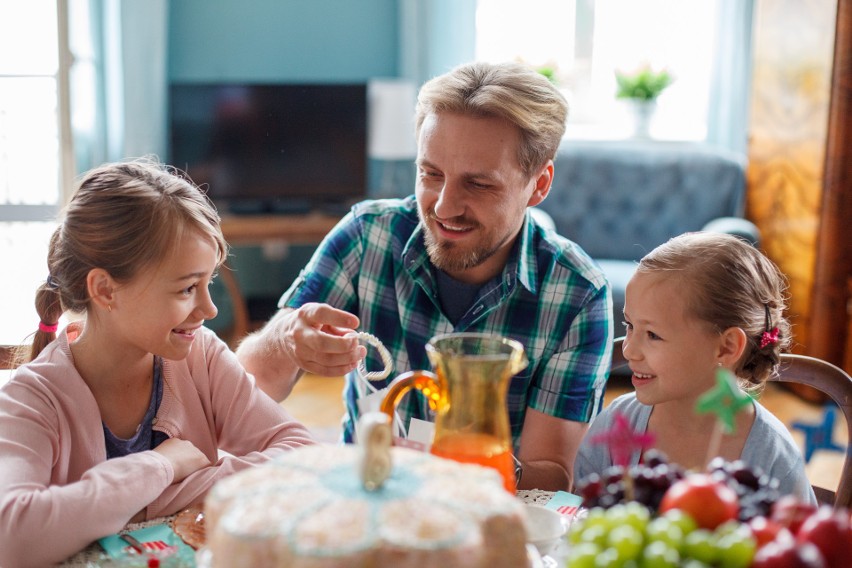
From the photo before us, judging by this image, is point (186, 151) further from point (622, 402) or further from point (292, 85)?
point (622, 402)

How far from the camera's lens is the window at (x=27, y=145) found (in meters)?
4.04

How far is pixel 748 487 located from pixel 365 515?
372 millimetres

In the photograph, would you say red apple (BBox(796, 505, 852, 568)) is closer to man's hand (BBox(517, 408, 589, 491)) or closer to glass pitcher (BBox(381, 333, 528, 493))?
glass pitcher (BBox(381, 333, 528, 493))

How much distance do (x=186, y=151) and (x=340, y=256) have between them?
119 inches

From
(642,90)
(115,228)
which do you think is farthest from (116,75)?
(115,228)

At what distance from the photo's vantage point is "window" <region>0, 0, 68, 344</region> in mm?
4039

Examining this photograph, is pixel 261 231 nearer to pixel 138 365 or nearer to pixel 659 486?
pixel 138 365

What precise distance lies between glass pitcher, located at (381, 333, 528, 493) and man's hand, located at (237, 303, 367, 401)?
0.35 metres

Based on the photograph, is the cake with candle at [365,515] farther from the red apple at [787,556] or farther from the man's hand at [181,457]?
the man's hand at [181,457]

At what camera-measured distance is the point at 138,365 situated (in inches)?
55.1

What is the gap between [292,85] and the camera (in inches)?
184

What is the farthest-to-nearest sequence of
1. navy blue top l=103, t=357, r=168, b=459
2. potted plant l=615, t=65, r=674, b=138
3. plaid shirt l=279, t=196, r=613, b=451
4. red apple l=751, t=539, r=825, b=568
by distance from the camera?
1. potted plant l=615, t=65, r=674, b=138
2. plaid shirt l=279, t=196, r=613, b=451
3. navy blue top l=103, t=357, r=168, b=459
4. red apple l=751, t=539, r=825, b=568

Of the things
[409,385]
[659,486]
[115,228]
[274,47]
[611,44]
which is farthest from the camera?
[611,44]

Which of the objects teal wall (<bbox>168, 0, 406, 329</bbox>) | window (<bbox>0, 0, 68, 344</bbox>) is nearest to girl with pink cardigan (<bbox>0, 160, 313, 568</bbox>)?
window (<bbox>0, 0, 68, 344</bbox>)
